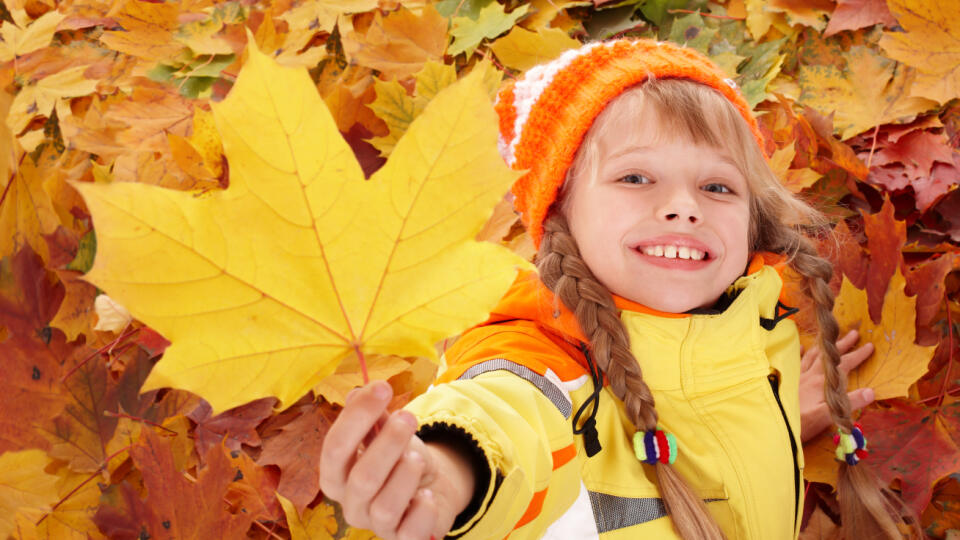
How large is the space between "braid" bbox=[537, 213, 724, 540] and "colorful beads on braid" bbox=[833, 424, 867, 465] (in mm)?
329

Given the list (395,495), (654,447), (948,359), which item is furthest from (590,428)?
(948,359)

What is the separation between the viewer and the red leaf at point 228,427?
3.41 ft

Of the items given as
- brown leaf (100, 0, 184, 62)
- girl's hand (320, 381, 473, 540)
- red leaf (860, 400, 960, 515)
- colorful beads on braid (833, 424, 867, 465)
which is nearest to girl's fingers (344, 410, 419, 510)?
girl's hand (320, 381, 473, 540)

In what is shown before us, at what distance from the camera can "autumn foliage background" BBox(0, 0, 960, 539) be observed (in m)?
0.80

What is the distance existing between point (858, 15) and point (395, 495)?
56.8 inches

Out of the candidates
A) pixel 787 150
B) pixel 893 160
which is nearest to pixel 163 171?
pixel 787 150

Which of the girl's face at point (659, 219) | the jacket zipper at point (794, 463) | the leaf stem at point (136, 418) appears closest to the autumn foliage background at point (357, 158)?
the leaf stem at point (136, 418)

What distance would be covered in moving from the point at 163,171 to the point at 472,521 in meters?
1.01

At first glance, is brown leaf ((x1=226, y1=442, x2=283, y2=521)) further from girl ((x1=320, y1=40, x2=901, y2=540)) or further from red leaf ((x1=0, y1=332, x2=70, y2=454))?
girl ((x1=320, y1=40, x2=901, y2=540))

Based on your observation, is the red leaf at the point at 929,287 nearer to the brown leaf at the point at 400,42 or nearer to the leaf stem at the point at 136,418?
the brown leaf at the point at 400,42

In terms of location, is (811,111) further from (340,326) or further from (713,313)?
(340,326)

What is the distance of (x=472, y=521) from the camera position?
20.0 inches

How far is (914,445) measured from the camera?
1.07 m

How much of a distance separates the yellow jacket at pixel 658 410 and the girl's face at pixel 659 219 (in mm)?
40
